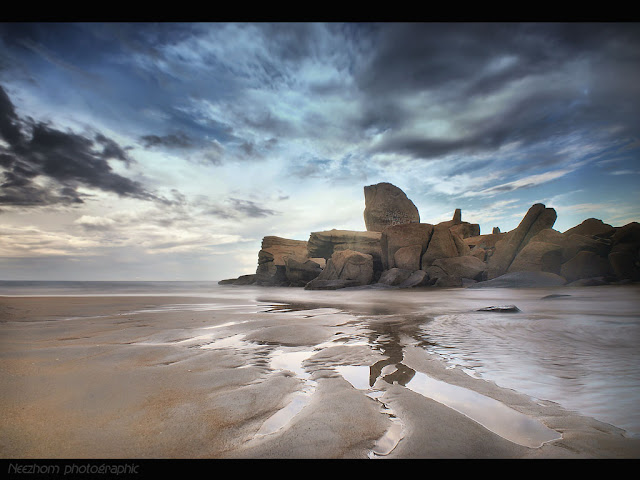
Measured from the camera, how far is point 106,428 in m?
1.65

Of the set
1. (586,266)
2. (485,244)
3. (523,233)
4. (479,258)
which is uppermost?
(485,244)

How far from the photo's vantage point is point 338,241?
41.1 metres

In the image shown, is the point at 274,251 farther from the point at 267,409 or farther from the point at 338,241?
the point at 267,409

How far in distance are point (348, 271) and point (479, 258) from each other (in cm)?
1261

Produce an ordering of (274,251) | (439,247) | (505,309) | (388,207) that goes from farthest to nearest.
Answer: (388,207) < (274,251) < (439,247) < (505,309)

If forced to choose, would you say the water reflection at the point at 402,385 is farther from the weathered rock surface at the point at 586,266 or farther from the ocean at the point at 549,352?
the weathered rock surface at the point at 586,266

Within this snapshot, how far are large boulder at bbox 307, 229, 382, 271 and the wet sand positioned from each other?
3285 cm

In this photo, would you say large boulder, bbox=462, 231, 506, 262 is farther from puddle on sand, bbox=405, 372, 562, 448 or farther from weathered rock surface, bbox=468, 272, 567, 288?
puddle on sand, bbox=405, 372, 562, 448

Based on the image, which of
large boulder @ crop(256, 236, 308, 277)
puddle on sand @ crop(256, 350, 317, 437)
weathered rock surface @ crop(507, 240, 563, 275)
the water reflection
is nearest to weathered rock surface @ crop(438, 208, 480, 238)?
large boulder @ crop(256, 236, 308, 277)

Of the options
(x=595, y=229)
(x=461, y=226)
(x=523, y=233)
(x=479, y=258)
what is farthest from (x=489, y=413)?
(x=461, y=226)

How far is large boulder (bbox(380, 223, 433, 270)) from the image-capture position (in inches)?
992

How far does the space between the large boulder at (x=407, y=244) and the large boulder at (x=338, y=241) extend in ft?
29.7
